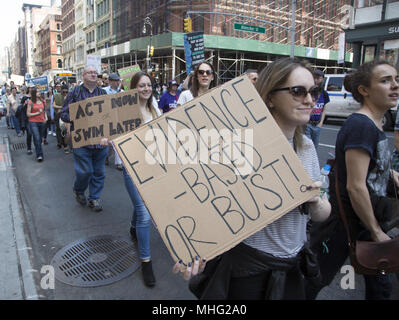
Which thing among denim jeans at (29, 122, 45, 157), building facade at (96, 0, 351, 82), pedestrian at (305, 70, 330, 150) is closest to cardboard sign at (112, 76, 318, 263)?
pedestrian at (305, 70, 330, 150)

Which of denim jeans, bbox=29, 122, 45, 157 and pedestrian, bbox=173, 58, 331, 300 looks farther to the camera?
denim jeans, bbox=29, 122, 45, 157

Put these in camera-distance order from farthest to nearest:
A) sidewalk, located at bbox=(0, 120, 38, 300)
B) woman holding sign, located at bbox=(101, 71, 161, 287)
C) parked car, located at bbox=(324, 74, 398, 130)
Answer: parked car, located at bbox=(324, 74, 398, 130) < woman holding sign, located at bbox=(101, 71, 161, 287) < sidewalk, located at bbox=(0, 120, 38, 300)

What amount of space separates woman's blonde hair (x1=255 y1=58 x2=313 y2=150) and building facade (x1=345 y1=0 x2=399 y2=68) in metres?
18.9

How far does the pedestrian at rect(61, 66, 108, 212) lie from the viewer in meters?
4.66

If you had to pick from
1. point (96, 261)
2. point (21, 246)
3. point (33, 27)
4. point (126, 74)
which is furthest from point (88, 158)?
point (33, 27)

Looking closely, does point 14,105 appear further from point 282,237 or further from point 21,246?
point 282,237

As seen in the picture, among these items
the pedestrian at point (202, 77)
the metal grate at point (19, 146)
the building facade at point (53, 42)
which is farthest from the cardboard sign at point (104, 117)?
the building facade at point (53, 42)

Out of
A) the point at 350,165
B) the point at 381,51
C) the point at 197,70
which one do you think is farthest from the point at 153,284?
the point at 381,51

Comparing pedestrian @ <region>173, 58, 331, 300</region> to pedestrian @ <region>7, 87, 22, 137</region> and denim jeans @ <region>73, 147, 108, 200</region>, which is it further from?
pedestrian @ <region>7, 87, 22, 137</region>

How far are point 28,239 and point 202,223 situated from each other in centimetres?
315

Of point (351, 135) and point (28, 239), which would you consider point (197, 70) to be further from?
point (28, 239)

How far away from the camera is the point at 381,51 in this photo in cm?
1955

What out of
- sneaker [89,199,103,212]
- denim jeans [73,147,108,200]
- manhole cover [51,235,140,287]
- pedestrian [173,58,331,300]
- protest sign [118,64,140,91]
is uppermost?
protest sign [118,64,140,91]
